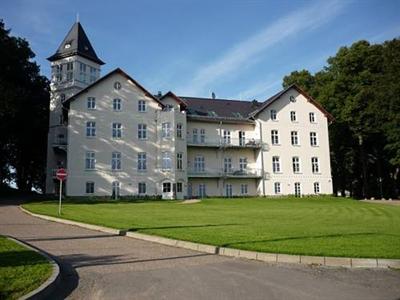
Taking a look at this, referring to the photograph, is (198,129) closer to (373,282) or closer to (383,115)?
(383,115)

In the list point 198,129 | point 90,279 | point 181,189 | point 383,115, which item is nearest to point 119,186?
point 181,189

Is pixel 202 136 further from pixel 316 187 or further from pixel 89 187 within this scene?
pixel 316 187

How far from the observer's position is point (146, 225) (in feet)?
53.5

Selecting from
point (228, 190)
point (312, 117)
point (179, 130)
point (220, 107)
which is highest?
point (220, 107)

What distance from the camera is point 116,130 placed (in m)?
44.6

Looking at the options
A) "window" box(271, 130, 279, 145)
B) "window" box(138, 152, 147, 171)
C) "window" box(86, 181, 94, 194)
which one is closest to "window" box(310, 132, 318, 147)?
"window" box(271, 130, 279, 145)

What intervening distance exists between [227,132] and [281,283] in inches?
1676

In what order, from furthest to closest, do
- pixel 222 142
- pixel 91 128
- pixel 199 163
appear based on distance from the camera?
pixel 222 142
pixel 199 163
pixel 91 128

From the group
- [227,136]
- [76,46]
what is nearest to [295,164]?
[227,136]

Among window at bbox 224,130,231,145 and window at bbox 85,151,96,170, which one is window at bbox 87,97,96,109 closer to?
window at bbox 85,151,96,170

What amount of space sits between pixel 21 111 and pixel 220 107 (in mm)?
23234

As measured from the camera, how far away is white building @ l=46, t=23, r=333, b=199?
43.7 meters

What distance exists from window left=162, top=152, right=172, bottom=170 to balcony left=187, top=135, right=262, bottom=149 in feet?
10.4

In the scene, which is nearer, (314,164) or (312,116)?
(314,164)
